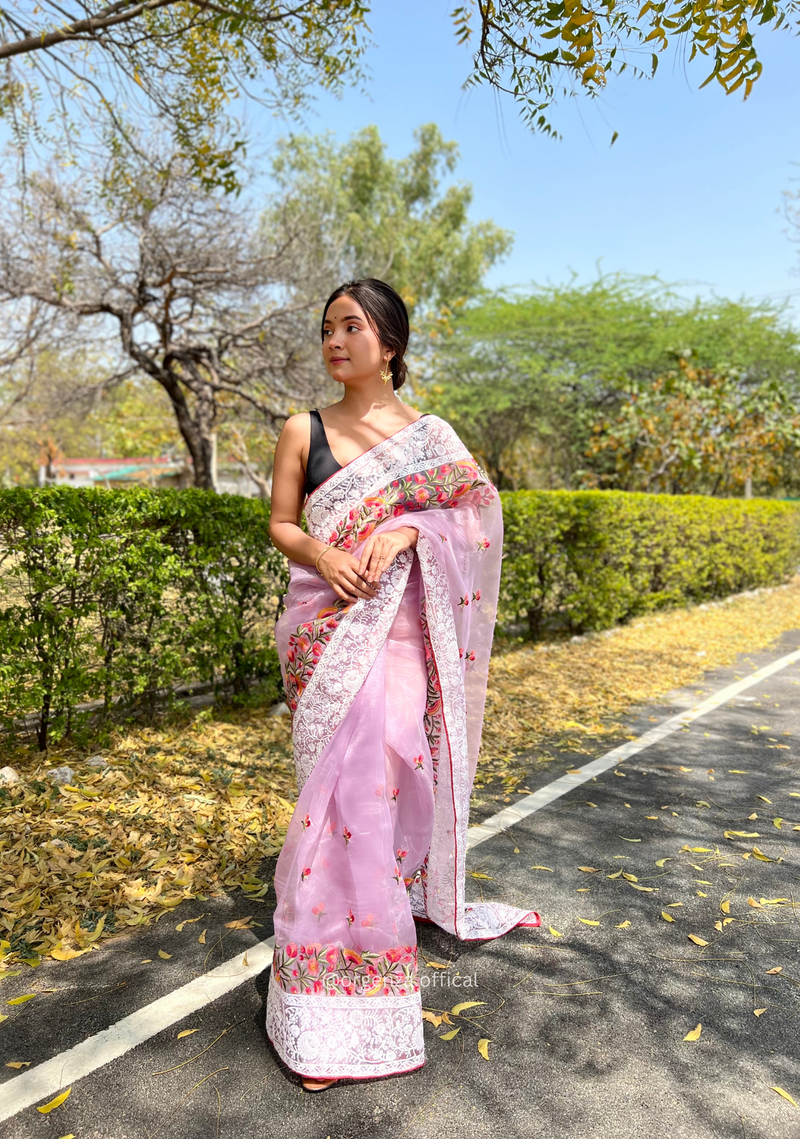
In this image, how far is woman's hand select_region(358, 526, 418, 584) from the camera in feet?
8.22

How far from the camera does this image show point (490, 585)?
301 cm

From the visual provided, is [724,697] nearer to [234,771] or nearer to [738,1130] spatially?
[234,771]

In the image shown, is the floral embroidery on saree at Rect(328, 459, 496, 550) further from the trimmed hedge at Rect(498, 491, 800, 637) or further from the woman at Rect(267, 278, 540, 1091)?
the trimmed hedge at Rect(498, 491, 800, 637)

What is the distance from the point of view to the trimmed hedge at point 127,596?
4250 mm

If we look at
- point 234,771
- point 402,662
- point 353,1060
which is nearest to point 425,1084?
point 353,1060

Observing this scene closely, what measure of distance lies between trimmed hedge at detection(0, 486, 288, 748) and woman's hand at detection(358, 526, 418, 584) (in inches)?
97.9

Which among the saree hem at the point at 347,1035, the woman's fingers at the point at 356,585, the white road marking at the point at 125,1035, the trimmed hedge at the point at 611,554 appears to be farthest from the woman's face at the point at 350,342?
the trimmed hedge at the point at 611,554

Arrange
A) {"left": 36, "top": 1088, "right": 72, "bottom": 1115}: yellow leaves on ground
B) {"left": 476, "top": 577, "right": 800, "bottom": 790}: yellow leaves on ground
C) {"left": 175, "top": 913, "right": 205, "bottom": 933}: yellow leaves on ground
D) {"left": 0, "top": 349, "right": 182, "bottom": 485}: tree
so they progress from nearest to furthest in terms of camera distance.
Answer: {"left": 36, "top": 1088, "right": 72, "bottom": 1115}: yellow leaves on ground < {"left": 175, "top": 913, "right": 205, "bottom": 933}: yellow leaves on ground < {"left": 476, "top": 577, "right": 800, "bottom": 790}: yellow leaves on ground < {"left": 0, "top": 349, "right": 182, "bottom": 485}: tree

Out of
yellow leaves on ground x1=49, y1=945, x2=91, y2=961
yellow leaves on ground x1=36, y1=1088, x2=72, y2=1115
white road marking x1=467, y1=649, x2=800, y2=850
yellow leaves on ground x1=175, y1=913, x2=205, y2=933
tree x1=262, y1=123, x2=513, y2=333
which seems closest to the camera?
yellow leaves on ground x1=36, y1=1088, x2=72, y2=1115

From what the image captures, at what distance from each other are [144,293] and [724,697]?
28.5 ft

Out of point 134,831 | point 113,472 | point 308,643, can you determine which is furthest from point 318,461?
point 113,472

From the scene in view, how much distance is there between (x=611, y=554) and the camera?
9.42 metres

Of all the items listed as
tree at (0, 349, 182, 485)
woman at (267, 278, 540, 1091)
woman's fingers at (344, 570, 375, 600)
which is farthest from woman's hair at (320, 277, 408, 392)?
tree at (0, 349, 182, 485)

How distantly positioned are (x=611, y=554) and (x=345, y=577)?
741 centimetres
